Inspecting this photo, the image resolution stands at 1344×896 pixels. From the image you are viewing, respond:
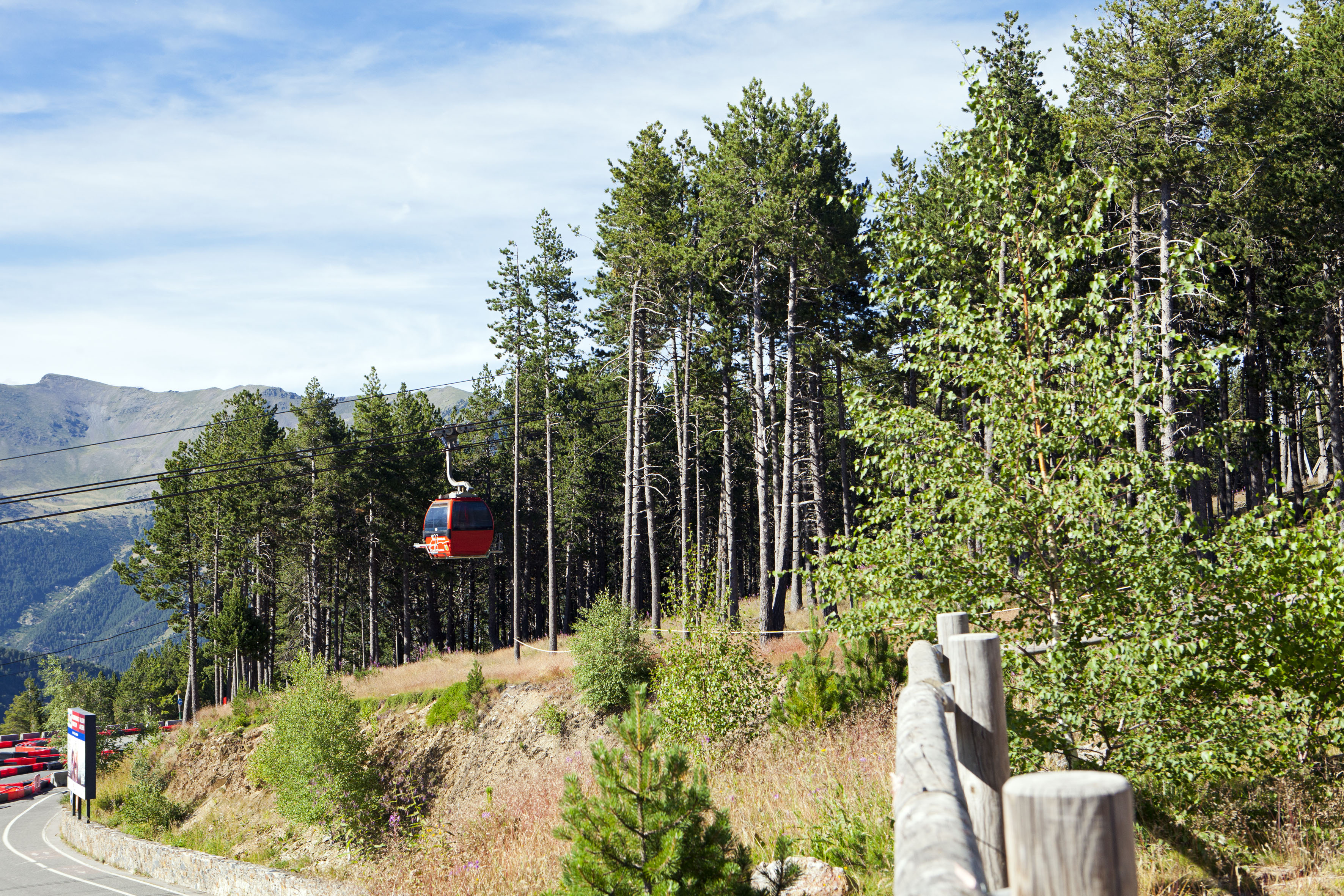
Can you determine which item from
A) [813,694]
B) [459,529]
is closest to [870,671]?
[813,694]

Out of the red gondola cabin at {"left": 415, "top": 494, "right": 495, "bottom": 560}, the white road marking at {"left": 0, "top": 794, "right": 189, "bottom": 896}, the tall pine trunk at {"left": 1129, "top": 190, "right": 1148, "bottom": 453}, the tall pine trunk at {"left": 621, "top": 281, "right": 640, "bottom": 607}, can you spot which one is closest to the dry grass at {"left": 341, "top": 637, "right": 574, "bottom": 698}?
the tall pine trunk at {"left": 621, "top": 281, "right": 640, "bottom": 607}

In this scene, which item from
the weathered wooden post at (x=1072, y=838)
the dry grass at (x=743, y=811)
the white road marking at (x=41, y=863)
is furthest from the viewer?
the white road marking at (x=41, y=863)

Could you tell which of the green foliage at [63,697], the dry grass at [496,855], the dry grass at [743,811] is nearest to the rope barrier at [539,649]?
the dry grass at [496,855]

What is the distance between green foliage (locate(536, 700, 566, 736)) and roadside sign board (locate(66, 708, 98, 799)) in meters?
20.7

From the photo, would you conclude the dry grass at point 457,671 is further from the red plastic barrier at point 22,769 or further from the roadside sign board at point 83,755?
the red plastic barrier at point 22,769

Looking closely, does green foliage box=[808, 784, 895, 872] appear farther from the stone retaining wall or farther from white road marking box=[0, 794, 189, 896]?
white road marking box=[0, 794, 189, 896]

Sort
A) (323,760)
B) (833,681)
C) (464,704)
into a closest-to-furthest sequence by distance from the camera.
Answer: (833,681), (323,760), (464,704)

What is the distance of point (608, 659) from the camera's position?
22.9m

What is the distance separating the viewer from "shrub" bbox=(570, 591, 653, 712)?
22.8m

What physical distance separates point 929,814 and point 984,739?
1.50 meters

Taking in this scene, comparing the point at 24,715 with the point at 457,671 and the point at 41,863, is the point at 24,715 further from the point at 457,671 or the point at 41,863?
the point at 457,671

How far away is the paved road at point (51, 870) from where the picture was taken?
82.8 feet

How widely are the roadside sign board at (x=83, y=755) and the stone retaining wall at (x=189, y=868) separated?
1.31 meters

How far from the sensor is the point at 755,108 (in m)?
24.1
